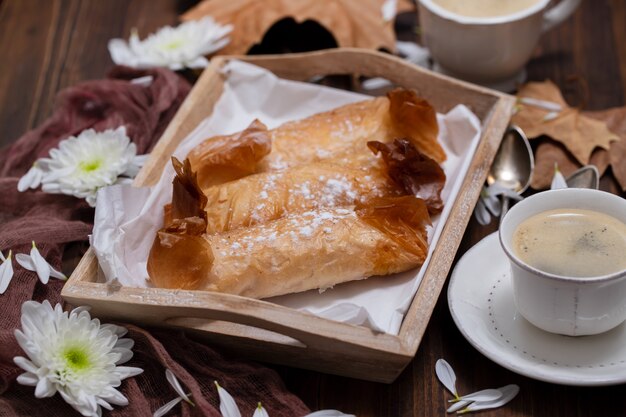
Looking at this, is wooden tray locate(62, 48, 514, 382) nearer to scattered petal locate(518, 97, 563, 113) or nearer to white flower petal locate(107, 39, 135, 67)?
scattered petal locate(518, 97, 563, 113)

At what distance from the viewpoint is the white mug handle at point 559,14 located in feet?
6.61

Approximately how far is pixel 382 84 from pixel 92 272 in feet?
3.02

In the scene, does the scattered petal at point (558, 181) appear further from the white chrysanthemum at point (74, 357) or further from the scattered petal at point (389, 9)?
the white chrysanthemum at point (74, 357)

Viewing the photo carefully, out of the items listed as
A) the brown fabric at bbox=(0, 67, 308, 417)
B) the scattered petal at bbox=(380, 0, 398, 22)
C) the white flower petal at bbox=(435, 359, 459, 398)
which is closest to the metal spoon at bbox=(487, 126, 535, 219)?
the white flower petal at bbox=(435, 359, 459, 398)

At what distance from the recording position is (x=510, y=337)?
4.53ft

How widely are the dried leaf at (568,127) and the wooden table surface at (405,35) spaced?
0.13m

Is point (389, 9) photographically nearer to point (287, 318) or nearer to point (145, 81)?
point (145, 81)

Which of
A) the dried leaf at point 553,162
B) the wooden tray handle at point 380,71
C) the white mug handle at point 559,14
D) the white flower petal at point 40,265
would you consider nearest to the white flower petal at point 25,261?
the white flower petal at point 40,265

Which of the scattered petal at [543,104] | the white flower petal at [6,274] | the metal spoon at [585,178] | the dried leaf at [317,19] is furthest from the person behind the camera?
the dried leaf at [317,19]

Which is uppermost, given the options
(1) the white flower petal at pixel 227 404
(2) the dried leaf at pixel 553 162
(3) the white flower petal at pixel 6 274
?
(3) the white flower petal at pixel 6 274

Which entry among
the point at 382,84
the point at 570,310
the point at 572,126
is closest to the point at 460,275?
the point at 570,310

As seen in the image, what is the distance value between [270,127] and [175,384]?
0.72 metres

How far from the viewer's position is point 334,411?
4.42ft

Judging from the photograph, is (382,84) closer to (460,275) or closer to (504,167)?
(504,167)
